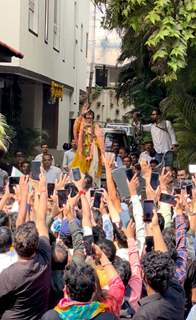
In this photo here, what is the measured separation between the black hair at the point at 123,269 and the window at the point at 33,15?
13849 millimetres

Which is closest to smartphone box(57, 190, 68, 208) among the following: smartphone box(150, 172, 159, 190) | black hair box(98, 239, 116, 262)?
smartphone box(150, 172, 159, 190)

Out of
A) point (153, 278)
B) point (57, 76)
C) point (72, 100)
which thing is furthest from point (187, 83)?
point (72, 100)

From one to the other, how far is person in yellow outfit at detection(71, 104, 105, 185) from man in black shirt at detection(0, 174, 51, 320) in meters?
6.81

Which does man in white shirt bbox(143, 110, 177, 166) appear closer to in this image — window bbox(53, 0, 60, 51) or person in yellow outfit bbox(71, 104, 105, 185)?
person in yellow outfit bbox(71, 104, 105, 185)

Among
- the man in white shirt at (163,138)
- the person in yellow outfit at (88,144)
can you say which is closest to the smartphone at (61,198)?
the person in yellow outfit at (88,144)

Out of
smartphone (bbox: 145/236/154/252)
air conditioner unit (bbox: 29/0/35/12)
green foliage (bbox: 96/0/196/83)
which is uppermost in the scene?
air conditioner unit (bbox: 29/0/35/12)

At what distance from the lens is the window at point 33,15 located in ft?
62.0

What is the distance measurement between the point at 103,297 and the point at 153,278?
341mm

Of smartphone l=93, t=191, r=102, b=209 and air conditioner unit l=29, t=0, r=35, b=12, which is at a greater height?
air conditioner unit l=29, t=0, r=35, b=12

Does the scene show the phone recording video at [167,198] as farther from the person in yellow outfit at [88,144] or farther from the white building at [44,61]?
the white building at [44,61]

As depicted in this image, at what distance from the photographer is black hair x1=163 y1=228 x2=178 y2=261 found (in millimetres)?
5680

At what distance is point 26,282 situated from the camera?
198 inches

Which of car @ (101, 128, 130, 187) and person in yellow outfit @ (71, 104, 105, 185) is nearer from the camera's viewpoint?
person in yellow outfit @ (71, 104, 105, 185)

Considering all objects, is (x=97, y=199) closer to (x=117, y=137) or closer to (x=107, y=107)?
(x=117, y=137)
